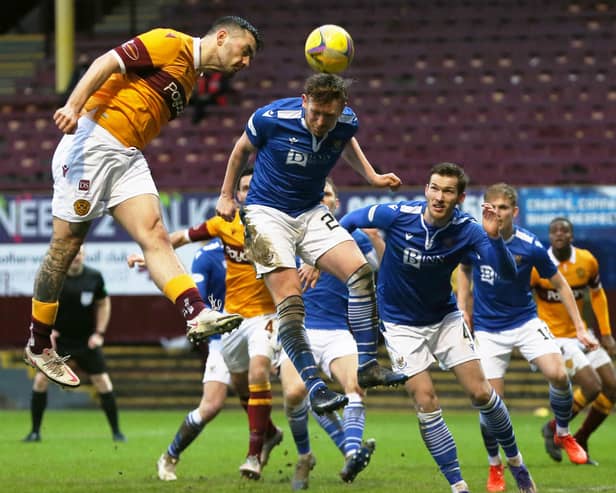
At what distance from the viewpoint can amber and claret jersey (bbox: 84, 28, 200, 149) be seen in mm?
7180

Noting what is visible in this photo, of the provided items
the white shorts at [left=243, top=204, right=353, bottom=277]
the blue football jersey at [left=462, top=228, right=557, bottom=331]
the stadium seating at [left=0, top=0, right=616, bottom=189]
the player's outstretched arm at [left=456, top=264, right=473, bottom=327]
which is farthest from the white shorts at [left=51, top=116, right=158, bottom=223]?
the stadium seating at [left=0, top=0, right=616, bottom=189]

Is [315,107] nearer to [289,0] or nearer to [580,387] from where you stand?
[580,387]

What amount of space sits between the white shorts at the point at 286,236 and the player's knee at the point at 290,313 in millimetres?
219

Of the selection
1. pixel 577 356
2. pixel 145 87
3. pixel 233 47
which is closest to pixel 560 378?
→ pixel 577 356

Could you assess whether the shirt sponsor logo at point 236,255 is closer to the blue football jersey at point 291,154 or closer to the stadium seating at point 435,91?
the blue football jersey at point 291,154

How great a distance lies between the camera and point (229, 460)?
11.2 meters

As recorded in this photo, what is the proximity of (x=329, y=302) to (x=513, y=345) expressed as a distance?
1.73 m

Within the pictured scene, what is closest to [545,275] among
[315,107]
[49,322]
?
[315,107]

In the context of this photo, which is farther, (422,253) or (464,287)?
(464,287)

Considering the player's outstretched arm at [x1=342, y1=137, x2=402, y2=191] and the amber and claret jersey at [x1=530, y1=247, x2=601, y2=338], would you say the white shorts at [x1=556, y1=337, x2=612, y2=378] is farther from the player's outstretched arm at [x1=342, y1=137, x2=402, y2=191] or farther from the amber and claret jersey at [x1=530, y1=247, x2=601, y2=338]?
the player's outstretched arm at [x1=342, y1=137, x2=402, y2=191]

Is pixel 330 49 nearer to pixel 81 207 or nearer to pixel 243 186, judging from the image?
pixel 81 207

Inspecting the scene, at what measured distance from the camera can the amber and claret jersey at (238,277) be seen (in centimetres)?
1021

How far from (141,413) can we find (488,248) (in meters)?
11.6

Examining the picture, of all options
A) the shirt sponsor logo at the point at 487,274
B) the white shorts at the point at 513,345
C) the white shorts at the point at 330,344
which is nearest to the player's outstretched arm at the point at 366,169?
the white shorts at the point at 330,344
